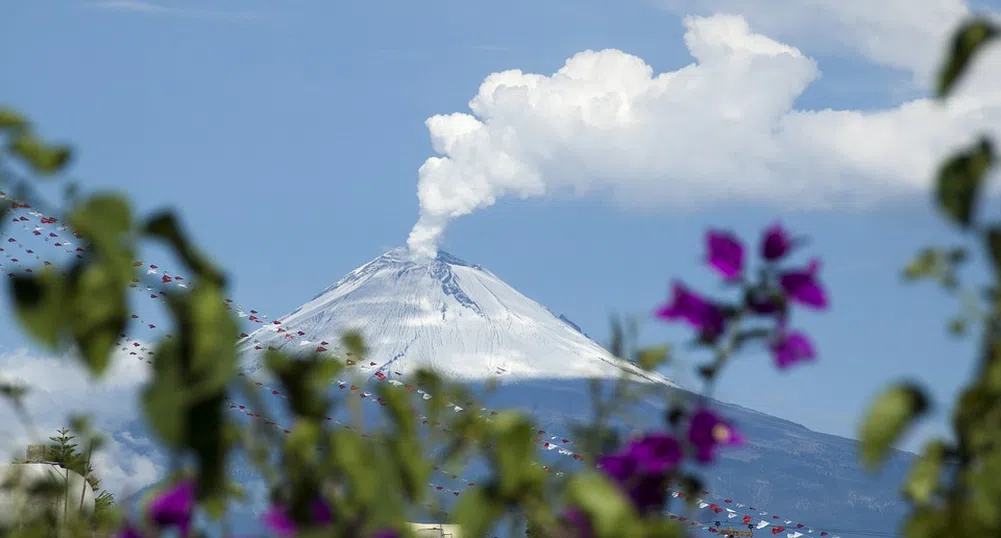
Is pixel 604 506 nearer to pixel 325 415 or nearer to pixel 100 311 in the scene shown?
pixel 325 415

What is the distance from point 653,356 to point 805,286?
23 centimetres

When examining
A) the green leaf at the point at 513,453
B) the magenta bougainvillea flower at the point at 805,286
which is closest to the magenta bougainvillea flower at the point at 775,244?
the magenta bougainvillea flower at the point at 805,286

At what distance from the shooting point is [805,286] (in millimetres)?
1436

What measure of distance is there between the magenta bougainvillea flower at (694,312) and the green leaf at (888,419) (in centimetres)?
32

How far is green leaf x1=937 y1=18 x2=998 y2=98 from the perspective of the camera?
3.78 feet

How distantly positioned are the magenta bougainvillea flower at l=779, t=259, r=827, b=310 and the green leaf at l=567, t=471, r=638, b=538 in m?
0.51

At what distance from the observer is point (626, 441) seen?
1455 mm

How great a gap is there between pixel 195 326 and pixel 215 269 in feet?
0.28

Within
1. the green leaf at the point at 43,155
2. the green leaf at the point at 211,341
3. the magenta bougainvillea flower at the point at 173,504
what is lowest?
the magenta bougainvillea flower at the point at 173,504

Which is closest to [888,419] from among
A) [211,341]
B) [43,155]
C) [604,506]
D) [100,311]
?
[604,506]

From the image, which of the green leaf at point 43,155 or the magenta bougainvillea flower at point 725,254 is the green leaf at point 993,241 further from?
the green leaf at point 43,155

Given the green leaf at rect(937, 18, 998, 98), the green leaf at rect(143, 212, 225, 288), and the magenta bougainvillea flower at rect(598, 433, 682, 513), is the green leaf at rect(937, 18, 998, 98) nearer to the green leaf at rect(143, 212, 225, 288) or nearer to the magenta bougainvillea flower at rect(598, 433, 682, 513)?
the magenta bougainvillea flower at rect(598, 433, 682, 513)

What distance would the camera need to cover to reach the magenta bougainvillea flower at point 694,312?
4.64ft

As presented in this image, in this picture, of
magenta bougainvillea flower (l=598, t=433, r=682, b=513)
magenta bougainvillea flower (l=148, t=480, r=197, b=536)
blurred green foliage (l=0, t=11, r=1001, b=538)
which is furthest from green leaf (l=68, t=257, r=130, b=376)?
magenta bougainvillea flower (l=598, t=433, r=682, b=513)
